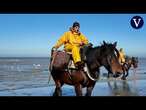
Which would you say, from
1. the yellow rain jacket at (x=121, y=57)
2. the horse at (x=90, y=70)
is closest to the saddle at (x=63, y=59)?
the horse at (x=90, y=70)

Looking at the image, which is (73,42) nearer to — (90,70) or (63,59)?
(63,59)

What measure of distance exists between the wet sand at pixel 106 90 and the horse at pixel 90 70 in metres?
0.05

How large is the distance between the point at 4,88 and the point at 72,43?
729mm

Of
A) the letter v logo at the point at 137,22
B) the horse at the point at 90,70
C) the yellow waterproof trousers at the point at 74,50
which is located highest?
the letter v logo at the point at 137,22

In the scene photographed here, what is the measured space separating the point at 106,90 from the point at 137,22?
0.66m

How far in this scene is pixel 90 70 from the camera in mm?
2713

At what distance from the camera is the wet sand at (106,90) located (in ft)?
8.48

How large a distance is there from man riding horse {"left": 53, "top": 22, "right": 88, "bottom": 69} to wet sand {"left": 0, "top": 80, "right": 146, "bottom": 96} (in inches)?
11.7

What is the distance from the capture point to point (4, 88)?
2.59m

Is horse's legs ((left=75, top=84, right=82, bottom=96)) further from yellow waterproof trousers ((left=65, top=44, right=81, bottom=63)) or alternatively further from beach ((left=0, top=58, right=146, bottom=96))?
yellow waterproof trousers ((left=65, top=44, right=81, bottom=63))

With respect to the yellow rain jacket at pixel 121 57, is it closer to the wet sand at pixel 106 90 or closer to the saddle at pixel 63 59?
the wet sand at pixel 106 90

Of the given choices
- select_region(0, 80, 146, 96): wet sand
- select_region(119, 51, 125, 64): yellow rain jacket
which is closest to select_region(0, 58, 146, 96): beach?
select_region(0, 80, 146, 96): wet sand
